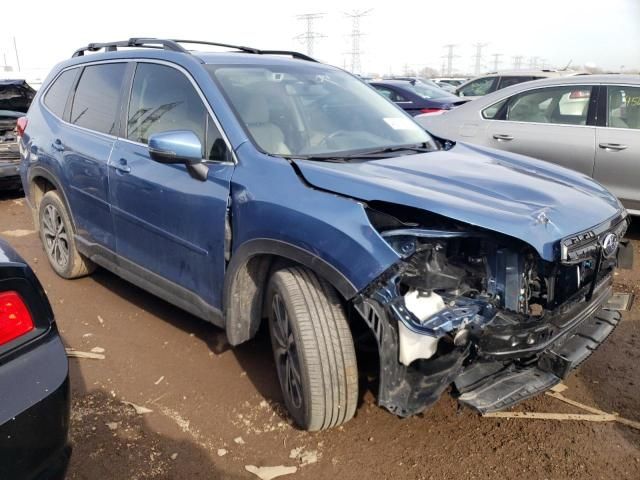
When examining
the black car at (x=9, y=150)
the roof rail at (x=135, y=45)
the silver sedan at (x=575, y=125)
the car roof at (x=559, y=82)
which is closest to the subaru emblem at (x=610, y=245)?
the roof rail at (x=135, y=45)

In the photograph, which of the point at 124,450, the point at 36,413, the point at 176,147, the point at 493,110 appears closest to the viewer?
the point at 36,413

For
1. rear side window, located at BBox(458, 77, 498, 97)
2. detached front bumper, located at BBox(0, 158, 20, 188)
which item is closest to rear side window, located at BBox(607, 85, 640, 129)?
rear side window, located at BBox(458, 77, 498, 97)

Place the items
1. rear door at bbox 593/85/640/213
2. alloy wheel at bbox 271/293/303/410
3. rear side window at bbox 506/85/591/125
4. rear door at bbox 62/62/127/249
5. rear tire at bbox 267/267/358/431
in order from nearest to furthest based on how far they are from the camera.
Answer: rear tire at bbox 267/267/358/431 < alloy wheel at bbox 271/293/303/410 < rear door at bbox 62/62/127/249 < rear door at bbox 593/85/640/213 < rear side window at bbox 506/85/591/125

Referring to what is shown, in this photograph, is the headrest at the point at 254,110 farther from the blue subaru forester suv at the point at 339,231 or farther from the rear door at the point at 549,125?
the rear door at the point at 549,125

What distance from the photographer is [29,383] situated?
1782 millimetres

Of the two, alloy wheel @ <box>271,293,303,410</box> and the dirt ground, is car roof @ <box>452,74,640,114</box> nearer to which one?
the dirt ground

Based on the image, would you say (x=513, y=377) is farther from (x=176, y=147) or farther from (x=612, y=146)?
(x=612, y=146)

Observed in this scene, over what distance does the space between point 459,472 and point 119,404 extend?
182 centimetres

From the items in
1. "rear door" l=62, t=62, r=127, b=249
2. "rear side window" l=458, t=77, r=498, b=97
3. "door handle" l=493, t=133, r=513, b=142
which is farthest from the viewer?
"rear side window" l=458, t=77, r=498, b=97

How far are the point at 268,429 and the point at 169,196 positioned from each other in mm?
1369

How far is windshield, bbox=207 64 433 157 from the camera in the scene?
9.88 feet

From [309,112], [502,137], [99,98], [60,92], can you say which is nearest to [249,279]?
[309,112]

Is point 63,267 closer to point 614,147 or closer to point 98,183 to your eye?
point 98,183

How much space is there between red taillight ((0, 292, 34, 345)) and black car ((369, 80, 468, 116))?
8.39 meters
